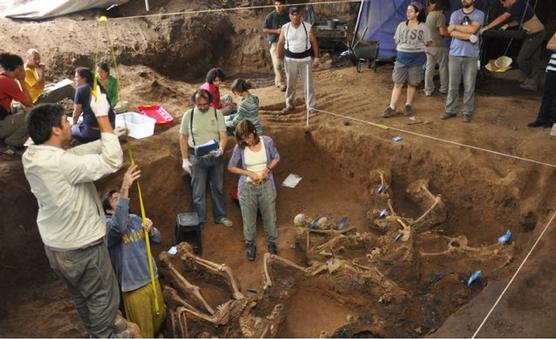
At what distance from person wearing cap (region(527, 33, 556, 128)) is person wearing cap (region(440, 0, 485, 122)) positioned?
936mm

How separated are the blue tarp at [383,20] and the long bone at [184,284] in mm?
7015

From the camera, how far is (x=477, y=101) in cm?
846

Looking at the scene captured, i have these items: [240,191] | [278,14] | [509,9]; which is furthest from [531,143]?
[278,14]

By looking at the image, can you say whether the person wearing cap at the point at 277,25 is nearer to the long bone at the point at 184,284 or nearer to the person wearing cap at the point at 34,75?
the person wearing cap at the point at 34,75

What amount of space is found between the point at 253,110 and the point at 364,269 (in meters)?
2.71

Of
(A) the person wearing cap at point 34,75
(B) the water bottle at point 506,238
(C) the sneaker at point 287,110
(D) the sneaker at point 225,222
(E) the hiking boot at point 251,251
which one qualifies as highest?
(A) the person wearing cap at point 34,75

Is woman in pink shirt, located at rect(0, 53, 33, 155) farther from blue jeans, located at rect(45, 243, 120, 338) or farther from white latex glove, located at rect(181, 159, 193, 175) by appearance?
blue jeans, located at rect(45, 243, 120, 338)

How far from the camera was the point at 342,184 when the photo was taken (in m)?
7.85

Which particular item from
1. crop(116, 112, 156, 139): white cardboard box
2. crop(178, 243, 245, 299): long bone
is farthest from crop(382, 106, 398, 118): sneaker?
crop(178, 243, 245, 299): long bone

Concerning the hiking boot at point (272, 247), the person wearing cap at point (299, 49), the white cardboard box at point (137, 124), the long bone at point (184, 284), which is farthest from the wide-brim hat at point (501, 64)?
the long bone at point (184, 284)

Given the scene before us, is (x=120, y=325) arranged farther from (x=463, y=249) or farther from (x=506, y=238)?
(x=506, y=238)

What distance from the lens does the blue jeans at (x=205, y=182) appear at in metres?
6.35

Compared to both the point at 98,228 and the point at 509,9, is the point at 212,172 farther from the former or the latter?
the point at 509,9

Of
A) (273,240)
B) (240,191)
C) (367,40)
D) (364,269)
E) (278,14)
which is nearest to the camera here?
(364,269)
